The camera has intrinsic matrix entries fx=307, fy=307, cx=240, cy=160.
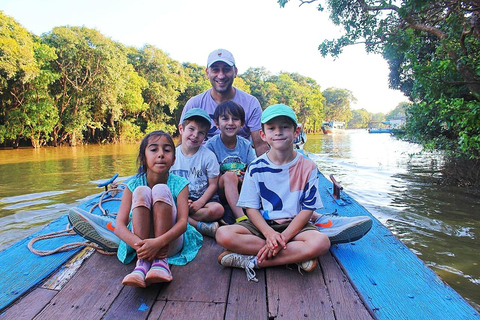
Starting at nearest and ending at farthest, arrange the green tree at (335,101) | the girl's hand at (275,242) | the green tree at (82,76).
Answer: the girl's hand at (275,242), the green tree at (82,76), the green tree at (335,101)

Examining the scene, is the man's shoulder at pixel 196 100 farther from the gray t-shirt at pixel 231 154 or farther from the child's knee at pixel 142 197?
the child's knee at pixel 142 197

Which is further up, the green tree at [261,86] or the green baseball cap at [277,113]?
the green tree at [261,86]

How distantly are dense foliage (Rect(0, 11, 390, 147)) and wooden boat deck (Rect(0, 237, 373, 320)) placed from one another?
13.8 m

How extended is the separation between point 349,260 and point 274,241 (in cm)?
55

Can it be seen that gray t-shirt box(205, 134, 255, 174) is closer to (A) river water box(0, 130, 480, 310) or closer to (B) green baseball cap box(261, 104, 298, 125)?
(B) green baseball cap box(261, 104, 298, 125)

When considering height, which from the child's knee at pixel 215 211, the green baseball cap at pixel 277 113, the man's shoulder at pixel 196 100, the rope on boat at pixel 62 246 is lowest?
the rope on boat at pixel 62 246

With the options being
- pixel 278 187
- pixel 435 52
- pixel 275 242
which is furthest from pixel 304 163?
pixel 435 52

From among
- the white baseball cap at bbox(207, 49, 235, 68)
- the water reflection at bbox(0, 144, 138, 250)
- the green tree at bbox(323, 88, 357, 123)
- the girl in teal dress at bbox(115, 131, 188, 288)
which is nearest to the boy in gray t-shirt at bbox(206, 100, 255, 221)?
the white baseball cap at bbox(207, 49, 235, 68)

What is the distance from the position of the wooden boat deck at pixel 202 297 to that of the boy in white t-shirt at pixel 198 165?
2.09 ft

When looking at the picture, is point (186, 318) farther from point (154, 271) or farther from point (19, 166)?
point (19, 166)

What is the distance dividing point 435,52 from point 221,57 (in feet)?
15.1

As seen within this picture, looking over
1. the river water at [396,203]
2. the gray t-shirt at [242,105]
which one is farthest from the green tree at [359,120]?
the gray t-shirt at [242,105]

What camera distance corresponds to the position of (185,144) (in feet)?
8.60

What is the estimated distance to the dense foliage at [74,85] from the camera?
1314cm
